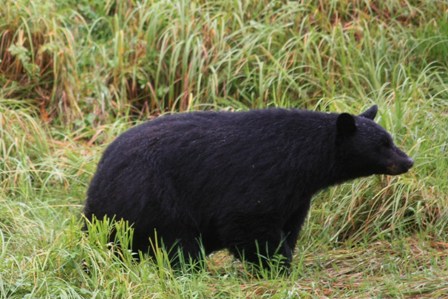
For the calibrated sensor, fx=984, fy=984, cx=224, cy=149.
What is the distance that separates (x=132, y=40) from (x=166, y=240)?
389 centimetres

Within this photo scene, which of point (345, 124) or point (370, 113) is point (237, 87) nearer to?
point (370, 113)

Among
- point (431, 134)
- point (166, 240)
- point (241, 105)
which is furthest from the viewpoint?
point (241, 105)

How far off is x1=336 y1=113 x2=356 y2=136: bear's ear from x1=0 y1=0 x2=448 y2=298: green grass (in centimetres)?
92

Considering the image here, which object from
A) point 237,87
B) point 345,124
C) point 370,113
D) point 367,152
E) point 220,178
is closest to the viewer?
point 220,178

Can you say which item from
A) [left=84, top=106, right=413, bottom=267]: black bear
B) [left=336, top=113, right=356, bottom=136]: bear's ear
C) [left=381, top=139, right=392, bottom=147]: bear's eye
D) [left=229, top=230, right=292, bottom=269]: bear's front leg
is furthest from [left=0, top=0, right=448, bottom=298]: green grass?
[left=336, top=113, right=356, bottom=136]: bear's ear

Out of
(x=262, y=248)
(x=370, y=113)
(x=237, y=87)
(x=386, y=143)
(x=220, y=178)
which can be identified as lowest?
(x=262, y=248)

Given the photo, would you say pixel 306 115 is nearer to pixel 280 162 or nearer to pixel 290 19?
pixel 280 162

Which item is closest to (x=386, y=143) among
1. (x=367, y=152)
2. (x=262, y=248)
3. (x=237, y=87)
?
(x=367, y=152)

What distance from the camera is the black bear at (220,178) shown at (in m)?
6.35

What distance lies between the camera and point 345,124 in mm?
6539

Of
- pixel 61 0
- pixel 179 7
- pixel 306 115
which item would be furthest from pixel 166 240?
pixel 61 0

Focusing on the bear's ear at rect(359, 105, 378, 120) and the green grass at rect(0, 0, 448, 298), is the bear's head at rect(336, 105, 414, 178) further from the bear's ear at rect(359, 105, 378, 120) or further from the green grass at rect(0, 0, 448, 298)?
the green grass at rect(0, 0, 448, 298)

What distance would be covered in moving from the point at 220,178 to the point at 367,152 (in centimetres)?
106

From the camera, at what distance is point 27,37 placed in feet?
31.2
